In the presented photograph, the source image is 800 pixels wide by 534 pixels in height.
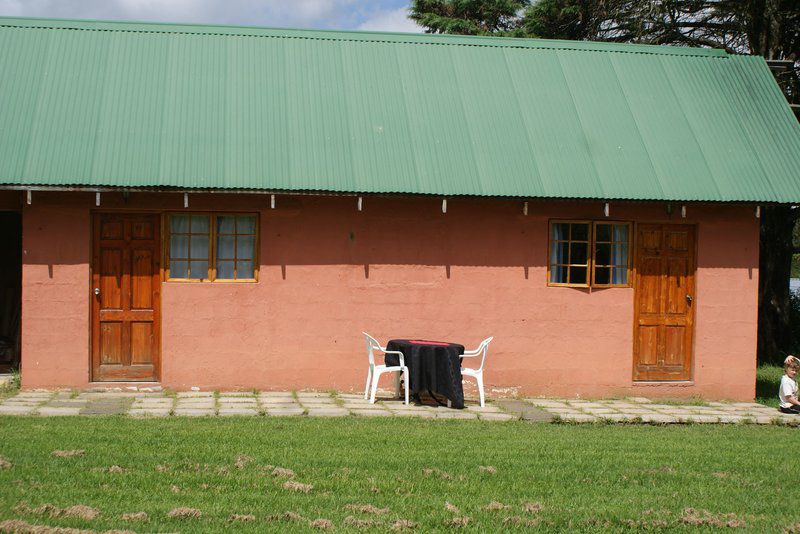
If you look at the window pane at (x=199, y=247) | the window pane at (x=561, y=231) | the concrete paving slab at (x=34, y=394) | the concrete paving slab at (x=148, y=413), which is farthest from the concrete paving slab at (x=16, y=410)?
the window pane at (x=561, y=231)

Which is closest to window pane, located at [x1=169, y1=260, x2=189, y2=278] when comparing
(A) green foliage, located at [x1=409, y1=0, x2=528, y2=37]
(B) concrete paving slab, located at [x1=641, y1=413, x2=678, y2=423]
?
(B) concrete paving slab, located at [x1=641, y1=413, x2=678, y2=423]

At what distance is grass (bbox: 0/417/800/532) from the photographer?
243 inches

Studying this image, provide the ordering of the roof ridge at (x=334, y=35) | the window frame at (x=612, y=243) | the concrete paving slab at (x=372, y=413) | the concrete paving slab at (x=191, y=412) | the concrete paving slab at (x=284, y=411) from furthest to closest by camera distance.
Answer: the roof ridge at (x=334, y=35) → the window frame at (x=612, y=243) → the concrete paving slab at (x=372, y=413) → the concrete paving slab at (x=284, y=411) → the concrete paving slab at (x=191, y=412)

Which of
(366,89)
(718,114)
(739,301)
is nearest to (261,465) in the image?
(366,89)

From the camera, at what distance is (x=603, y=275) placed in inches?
502

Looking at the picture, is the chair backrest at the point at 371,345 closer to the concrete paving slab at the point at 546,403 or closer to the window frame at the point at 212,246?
the window frame at the point at 212,246

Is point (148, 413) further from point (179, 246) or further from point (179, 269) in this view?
point (179, 246)

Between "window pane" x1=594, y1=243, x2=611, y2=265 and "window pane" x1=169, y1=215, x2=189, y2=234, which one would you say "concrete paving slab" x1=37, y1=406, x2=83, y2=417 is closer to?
"window pane" x1=169, y1=215, x2=189, y2=234

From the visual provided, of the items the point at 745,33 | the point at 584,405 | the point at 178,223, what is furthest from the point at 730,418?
the point at 745,33

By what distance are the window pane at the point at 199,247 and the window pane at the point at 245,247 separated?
386 mm

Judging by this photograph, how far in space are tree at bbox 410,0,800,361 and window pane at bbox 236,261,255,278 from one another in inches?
405

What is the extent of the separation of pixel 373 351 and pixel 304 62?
161 inches

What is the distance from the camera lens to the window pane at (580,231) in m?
12.7

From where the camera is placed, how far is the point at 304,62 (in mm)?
13242
